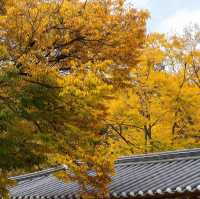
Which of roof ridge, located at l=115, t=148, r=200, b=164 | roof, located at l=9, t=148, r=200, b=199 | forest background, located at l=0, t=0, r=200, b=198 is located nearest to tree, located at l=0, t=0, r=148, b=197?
forest background, located at l=0, t=0, r=200, b=198

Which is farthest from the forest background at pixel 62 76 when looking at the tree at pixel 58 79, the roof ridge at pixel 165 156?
the roof ridge at pixel 165 156

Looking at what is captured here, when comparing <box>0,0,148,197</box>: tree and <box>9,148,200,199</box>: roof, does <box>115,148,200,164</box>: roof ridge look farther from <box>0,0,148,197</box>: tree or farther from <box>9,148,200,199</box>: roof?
<box>0,0,148,197</box>: tree

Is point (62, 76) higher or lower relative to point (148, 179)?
higher

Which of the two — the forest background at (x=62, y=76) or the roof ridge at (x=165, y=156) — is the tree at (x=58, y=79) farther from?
the roof ridge at (x=165, y=156)

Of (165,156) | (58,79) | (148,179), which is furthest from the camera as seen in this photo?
(165,156)

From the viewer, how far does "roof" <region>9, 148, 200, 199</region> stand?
10.6 m

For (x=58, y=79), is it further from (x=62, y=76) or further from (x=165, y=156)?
(x=165, y=156)

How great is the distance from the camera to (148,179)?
487 inches

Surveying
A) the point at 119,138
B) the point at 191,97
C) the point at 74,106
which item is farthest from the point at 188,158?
the point at 119,138

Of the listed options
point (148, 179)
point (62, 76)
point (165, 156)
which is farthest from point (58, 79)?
point (165, 156)

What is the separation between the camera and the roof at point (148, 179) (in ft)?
34.9

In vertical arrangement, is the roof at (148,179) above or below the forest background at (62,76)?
below

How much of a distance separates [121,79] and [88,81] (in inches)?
125

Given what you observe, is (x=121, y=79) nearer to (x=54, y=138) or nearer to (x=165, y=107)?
(x=54, y=138)
